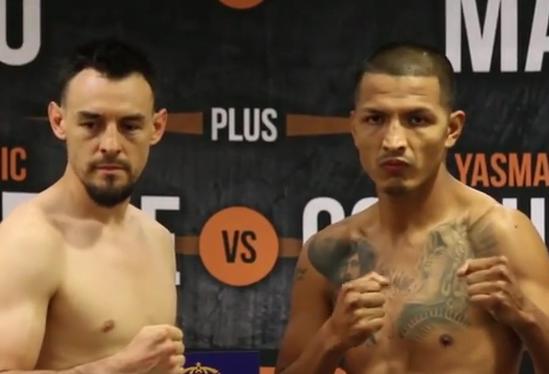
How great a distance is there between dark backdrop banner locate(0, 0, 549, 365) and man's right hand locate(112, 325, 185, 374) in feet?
2.72

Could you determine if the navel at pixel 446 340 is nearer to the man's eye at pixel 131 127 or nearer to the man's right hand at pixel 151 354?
the man's right hand at pixel 151 354

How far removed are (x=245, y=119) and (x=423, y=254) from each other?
2.26ft

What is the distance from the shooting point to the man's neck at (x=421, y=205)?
1.73 metres

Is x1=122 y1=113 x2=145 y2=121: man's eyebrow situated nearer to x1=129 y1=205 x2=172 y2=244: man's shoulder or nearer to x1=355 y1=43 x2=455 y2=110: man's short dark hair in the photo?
x1=129 y1=205 x2=172 y2=244: man's shoulder

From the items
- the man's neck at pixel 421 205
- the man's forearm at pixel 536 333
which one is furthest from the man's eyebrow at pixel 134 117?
the man's forearm at pixel 536 333

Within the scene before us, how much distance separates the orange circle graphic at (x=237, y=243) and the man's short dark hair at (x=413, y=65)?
65cm

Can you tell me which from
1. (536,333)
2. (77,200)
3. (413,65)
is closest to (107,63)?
(77,200)

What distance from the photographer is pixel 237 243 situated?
2.32 metres

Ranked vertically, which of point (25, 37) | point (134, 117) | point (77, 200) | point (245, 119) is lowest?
point (77, 200)

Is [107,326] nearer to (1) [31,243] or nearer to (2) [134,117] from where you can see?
(1) [31,243]

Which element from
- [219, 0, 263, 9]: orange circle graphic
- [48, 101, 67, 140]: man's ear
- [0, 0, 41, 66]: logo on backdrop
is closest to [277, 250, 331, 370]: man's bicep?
[48, 101, 67, 140]: man's ear

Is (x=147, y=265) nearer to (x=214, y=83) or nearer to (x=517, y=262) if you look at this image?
(x=517, y=262)

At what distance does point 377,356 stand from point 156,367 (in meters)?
0.39

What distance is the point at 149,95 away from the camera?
162 cm
